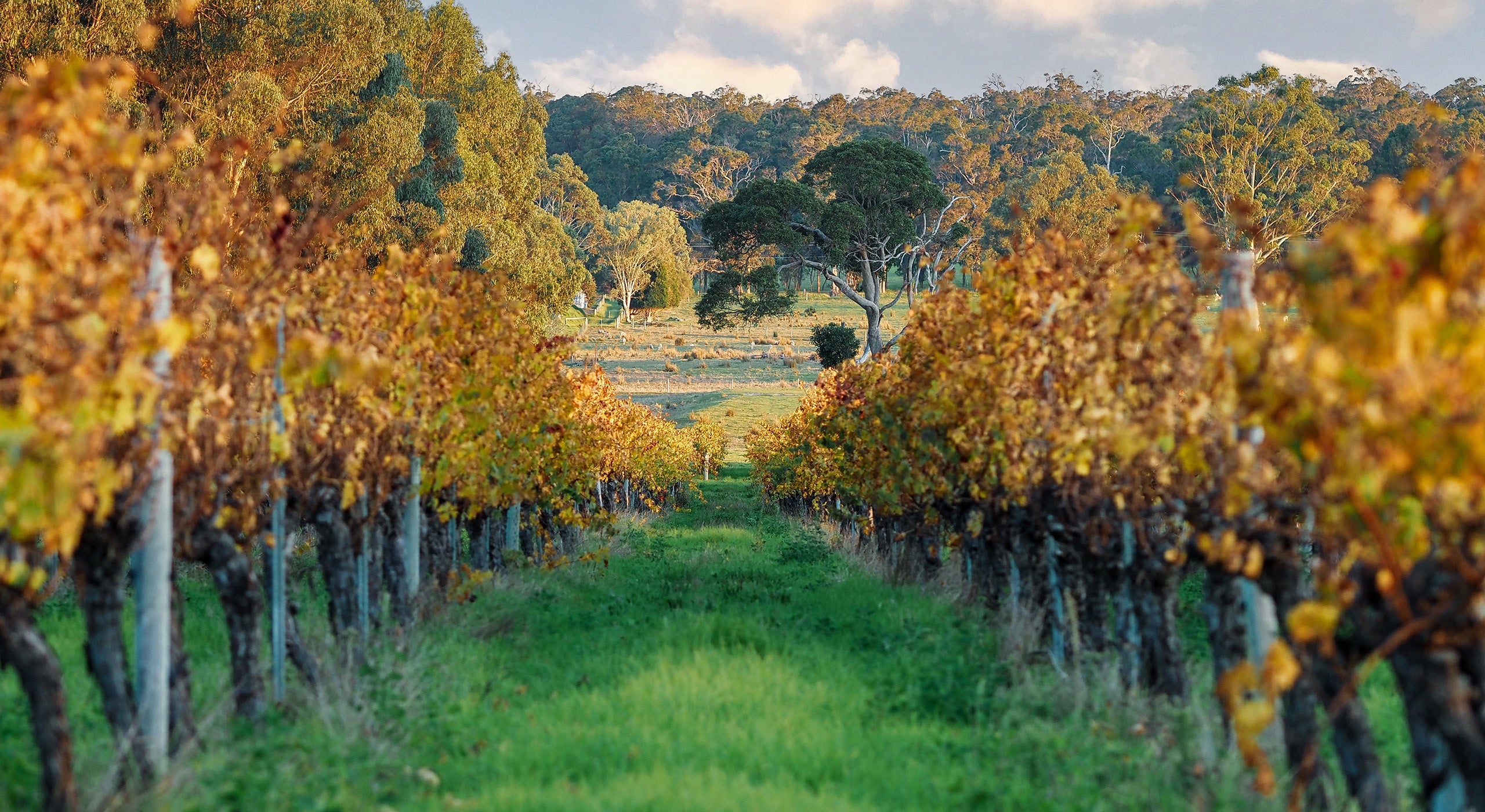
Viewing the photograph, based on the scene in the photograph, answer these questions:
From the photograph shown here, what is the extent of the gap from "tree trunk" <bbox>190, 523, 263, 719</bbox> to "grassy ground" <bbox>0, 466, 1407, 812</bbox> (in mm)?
151

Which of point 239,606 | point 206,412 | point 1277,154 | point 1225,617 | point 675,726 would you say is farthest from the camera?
point 1277,154

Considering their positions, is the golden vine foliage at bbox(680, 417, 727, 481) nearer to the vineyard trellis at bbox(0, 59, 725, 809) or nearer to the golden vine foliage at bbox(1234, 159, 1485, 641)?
the vineyard trellis at bbox(0, 59, 725, 809)

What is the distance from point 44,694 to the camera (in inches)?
165

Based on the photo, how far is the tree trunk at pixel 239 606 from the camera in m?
5.95

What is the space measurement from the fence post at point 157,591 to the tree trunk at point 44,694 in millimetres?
524

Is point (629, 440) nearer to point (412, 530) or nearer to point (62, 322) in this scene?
point (412, 530)

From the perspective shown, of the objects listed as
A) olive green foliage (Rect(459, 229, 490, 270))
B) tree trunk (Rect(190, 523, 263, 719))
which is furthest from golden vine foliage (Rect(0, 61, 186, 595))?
olive green foliage (Rect(459, 229, 490, 270))

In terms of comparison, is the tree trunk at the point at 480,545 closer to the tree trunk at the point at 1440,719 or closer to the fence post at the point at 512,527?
the fence post at the point at 512,527

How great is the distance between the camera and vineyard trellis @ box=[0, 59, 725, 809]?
11.7ft

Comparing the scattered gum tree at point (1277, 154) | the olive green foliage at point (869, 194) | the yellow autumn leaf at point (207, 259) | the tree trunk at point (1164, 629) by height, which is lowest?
the tree trunk at point (1164, 629)

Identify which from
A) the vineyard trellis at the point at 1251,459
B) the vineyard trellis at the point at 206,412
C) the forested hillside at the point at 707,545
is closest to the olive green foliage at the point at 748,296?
the forested hillside at the point at 707,545

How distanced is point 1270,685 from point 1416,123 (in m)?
64.4

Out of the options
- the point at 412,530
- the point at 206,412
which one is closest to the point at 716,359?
the point at 412,530

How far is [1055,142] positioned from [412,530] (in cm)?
7101
